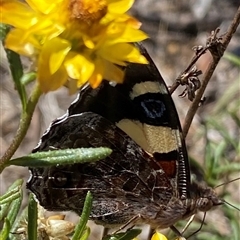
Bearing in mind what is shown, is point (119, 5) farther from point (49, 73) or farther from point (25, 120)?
point (25, 120)

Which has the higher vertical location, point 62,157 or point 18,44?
point 18,44

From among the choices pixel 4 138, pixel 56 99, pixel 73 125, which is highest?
pixel 73 125

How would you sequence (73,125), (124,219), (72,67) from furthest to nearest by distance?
(124,219)
(73,125)
(72,67)

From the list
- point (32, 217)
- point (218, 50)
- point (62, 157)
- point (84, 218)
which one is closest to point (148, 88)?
point (218, 50)

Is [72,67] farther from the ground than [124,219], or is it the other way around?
[72,67]

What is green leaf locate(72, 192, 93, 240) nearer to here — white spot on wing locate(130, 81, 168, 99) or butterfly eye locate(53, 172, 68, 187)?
butterfly eye locate(53, 172, 68, 187)

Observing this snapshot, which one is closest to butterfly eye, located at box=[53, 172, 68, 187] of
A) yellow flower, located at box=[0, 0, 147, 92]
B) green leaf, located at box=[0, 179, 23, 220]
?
green leaf, located at box=[0, 179, 23, 220]

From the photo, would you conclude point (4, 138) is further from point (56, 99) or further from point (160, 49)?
point (160, 49)

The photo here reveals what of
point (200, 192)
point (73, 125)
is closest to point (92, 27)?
point (73, 125)
